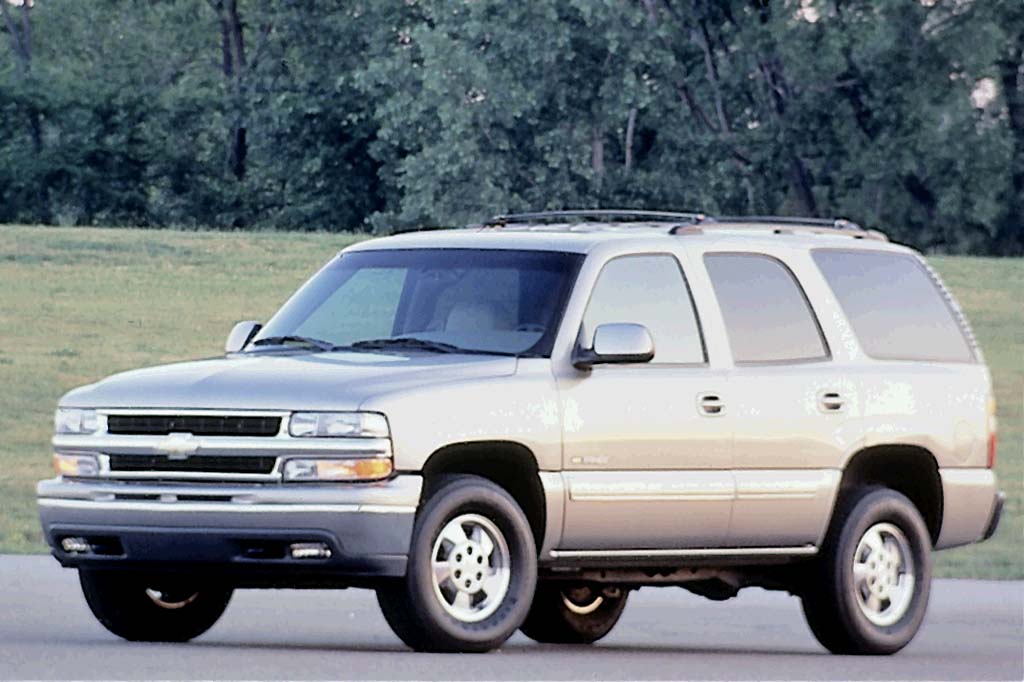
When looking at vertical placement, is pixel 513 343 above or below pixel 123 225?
above

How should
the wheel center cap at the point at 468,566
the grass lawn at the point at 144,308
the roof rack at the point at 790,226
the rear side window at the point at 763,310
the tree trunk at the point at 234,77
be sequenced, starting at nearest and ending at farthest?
the wheel center cap at the point at 468,566, the rear side window at the point at 763,310, the roof rack at the point at 790,226, the grass lawn at the point at 144,308, the tree trunk at the point at 234,77

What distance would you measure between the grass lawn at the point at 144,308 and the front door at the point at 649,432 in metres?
10.1

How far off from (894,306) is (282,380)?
12.0 ft

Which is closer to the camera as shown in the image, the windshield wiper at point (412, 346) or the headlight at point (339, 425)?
the headlight at point (339, 425)

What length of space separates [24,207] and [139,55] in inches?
637

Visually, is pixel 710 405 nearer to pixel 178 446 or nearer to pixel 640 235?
pixel 640 235

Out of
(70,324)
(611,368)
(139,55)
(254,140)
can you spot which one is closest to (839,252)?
(611,368)

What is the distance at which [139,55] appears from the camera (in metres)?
73.1

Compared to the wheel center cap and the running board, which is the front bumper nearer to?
the wheel center cap

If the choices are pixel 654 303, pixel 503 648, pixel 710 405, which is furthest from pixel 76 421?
pixel 710 405

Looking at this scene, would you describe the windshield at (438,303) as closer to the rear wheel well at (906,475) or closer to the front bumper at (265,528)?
the front bumper at (265,528)

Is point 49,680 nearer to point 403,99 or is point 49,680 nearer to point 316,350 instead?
point 316,350

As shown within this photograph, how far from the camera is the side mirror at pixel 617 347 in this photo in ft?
38.6

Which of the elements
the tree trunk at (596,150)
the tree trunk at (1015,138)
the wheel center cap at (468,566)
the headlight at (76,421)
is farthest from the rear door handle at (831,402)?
the tree trunk at (1015,138)
